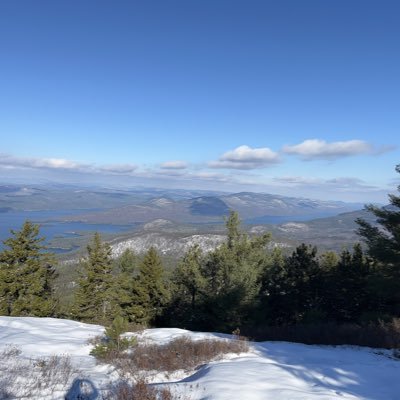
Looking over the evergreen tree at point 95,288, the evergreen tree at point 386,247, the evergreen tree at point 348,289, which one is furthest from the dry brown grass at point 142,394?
the evergreen tree at point 348,289

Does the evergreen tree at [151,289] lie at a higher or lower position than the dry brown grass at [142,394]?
lower

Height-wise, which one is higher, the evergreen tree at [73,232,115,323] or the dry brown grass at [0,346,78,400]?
the dry brown grass at [0,346,78,400]

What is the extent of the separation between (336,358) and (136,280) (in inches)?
813

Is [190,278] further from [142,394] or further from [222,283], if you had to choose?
[142,394]

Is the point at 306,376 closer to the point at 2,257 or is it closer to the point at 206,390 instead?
the point at 206,390

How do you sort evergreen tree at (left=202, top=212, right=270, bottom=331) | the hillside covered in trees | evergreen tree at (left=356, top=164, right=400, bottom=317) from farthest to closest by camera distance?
evergreen tree at (left=202, top=212, right=270, bottom=331), the hillside covered in trees, evergreen tree at (left=356, top=164, right=400, bottom=317)

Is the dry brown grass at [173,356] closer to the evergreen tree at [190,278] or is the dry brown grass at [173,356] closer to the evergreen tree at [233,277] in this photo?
the evergreen tree at [233,277]

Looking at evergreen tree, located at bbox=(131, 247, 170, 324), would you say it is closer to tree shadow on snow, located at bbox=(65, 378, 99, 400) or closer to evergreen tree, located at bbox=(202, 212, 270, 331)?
evergreen tree, located at bbox=(202, 212, 270, 331)

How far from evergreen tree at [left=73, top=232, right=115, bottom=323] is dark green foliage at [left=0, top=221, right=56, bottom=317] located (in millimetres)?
2542

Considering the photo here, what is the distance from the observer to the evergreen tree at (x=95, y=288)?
25625 millimetres

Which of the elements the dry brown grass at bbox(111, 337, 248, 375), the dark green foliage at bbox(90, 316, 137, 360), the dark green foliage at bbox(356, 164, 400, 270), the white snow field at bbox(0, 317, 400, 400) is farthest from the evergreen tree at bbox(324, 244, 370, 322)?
the dark green foliage at bbox(90, 316, 137, 360)

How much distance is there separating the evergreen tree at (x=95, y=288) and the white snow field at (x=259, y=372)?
13940mm

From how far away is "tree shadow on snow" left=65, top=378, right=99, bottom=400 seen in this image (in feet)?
19.5

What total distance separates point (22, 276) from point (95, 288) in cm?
576
